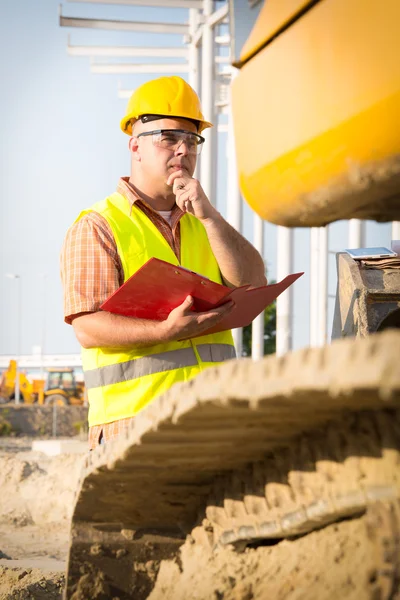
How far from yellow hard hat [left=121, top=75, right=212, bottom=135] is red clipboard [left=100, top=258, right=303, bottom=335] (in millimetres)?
931

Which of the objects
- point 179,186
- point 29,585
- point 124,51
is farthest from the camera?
point 124,51

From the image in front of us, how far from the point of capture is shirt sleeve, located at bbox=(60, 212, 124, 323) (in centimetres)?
415

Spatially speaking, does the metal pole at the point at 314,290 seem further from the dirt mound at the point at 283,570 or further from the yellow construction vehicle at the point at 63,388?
the yellow construction vehicle at the point at 63,388

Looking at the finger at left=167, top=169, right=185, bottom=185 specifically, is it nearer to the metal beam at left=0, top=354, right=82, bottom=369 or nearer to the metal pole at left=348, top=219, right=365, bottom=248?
the metal pole at left=348, top=219, right=365, bottom=248

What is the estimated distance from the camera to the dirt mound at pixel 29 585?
4301 millimetres

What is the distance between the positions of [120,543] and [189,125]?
81.2 inches

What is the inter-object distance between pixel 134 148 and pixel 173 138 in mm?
251

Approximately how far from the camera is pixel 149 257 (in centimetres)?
438

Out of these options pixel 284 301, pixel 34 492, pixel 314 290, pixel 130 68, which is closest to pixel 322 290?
pixel 314 290

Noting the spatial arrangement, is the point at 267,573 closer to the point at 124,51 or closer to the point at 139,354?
the point at 139,354

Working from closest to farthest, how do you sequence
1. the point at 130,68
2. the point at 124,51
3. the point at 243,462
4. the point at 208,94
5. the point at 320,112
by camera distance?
the point at 320,112 → the point at 243,462 → the point at 208,94 → the point at 124,51 → the point at 130,68

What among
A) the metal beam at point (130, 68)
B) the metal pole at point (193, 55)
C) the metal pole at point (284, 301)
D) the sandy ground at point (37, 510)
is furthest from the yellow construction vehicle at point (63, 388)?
the sandy ground at point (37, 510)

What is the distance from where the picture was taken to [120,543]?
3.27 meters

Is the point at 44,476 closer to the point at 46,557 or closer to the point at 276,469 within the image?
the point at 46,557
